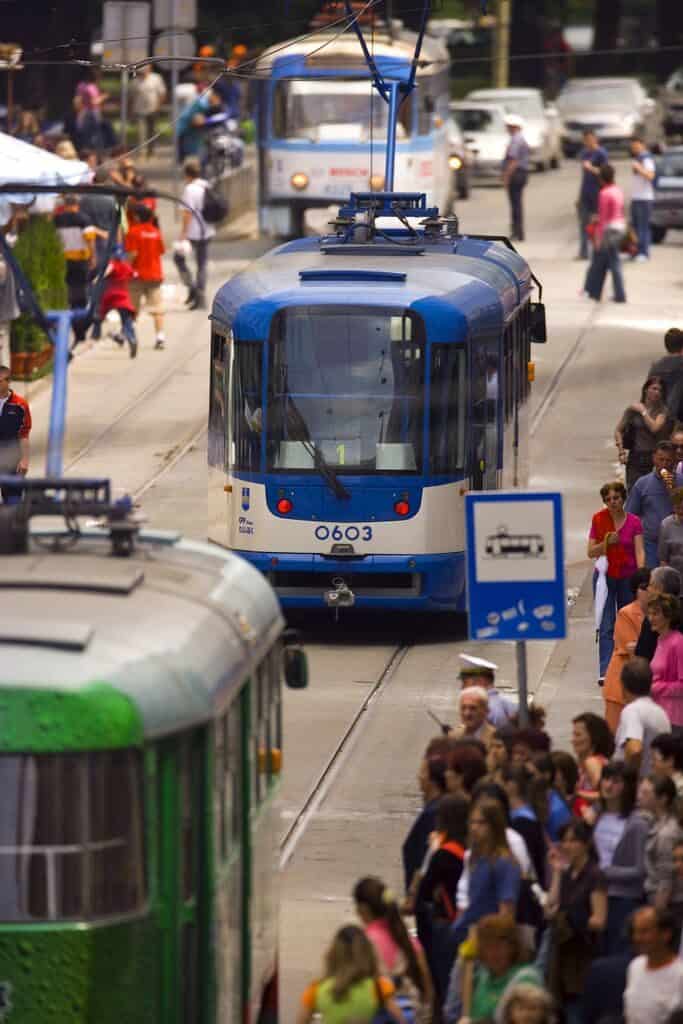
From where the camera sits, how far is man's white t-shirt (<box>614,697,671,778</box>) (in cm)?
1173

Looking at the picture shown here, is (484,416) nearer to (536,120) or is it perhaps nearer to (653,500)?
(653,500)

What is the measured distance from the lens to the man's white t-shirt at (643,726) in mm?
11727

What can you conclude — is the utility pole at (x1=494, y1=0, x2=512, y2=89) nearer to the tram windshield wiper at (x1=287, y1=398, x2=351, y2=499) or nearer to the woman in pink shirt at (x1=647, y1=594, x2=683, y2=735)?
the tram windshield wiper at (x1=287, y1=398, x2=351, y2=499)

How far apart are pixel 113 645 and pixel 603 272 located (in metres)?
29.0

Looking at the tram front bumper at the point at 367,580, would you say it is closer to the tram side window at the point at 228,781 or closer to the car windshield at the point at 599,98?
the tram side window at the point at 228,781

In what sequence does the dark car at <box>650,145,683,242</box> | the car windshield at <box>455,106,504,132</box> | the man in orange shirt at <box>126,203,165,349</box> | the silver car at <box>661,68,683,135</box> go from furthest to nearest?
the silver car at <box>661,68,683,135</box> < the car windshield at <box>455,106,504,132</box> < the dark car at <box>650,145,683,242</box> < the man in orange shirt at <box>126,203,165,349</box>

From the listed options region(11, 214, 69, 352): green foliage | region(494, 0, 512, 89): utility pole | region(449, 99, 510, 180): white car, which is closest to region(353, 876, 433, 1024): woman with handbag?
region(11, 214, 69, 352): green foliage

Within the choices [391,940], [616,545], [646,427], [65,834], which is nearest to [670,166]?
[646,427]

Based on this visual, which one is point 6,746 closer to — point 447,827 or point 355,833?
point 447,827

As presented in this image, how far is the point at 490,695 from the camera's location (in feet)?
40.2

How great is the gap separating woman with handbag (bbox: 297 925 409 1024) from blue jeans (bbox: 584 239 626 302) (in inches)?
1099

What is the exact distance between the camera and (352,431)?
18.2 meters

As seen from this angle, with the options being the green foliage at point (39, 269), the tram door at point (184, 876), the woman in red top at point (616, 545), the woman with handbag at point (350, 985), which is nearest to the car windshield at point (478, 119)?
the green foliage at point (39, 269)

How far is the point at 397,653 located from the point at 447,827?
28.3 ft
